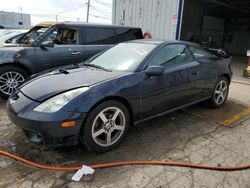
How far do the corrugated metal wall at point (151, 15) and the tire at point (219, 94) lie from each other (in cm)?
607

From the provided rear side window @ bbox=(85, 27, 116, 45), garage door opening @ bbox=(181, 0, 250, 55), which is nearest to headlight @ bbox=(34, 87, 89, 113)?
rear side window @ bbox=(85, 27, 116, 45)

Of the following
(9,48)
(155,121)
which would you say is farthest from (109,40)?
(155,121)

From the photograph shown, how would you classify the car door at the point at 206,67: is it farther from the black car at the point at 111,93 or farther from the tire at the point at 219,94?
the tire at the point at 219,94

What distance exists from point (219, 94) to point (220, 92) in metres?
0.05

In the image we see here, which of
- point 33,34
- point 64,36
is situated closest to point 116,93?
point 64,36

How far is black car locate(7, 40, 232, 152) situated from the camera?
2613 mm

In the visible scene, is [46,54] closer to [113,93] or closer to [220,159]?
[113,93]

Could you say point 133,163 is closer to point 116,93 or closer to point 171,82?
point 116,93

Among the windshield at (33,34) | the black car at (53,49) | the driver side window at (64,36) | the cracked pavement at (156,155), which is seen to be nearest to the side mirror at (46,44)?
the black car at (53,49)

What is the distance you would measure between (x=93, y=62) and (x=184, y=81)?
1481 mm

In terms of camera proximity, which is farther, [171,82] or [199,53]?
[199,53]

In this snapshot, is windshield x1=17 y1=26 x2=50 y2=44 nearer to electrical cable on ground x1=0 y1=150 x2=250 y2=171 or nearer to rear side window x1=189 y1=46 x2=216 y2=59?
rear side window x1=189 y1=46 x2=216 y2=59

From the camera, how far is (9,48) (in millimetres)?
4891

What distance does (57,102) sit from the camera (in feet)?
8.65
